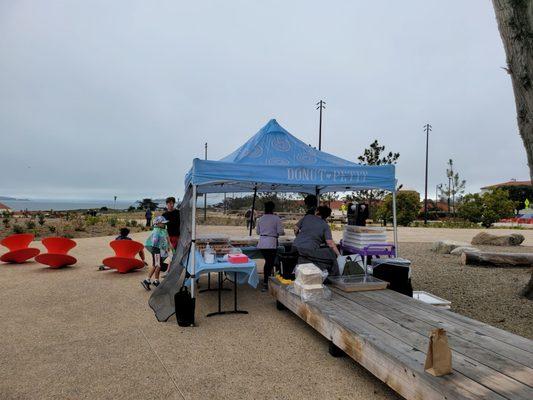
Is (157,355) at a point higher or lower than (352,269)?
lower

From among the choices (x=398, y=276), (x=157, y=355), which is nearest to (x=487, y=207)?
(x=398, y=276)

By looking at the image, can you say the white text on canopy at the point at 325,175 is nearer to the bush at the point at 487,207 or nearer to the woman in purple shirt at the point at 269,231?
the woman in purple shirt at the point at 269,231

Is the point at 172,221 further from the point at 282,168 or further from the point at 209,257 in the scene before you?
the point at 282,168

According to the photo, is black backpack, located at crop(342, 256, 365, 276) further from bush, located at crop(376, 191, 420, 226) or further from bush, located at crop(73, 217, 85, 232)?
bush, located at crop(376, 191, 420, 226)

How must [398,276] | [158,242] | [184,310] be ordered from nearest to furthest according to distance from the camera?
1. [184,310]
2. [398,276]
3. [158,242]

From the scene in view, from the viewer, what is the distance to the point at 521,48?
2840 millimetres

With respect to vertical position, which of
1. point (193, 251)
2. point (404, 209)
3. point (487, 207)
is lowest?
point (193, 251)

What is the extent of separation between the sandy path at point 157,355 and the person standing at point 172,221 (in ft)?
4.80

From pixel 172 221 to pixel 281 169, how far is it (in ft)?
8.78

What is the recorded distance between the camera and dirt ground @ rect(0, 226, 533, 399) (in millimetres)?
3047

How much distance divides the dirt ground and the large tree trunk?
2567 millimetres

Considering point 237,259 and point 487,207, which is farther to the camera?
point 487,207

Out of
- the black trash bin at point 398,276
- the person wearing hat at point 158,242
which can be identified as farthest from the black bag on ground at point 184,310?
the black trash bin at point 398,276

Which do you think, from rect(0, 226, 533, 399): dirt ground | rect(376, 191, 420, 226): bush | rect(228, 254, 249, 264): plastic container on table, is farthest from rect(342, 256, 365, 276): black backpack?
rect(376, 191, 420, 226): bush
